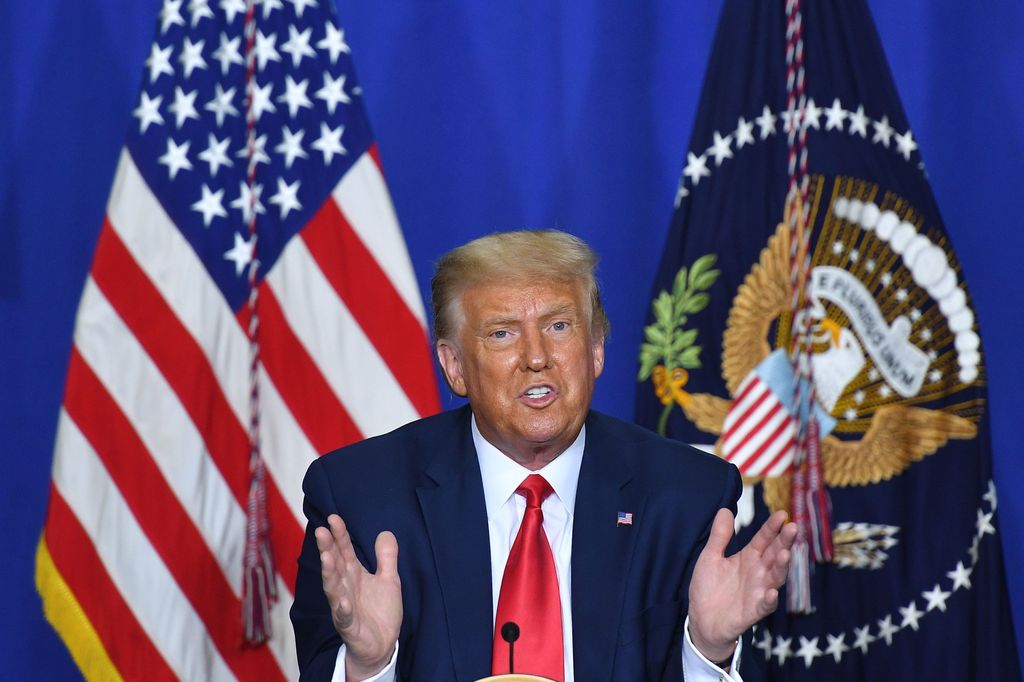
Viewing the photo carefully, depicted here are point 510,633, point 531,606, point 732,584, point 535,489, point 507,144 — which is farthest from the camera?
point 507,144

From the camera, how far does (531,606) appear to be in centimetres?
200

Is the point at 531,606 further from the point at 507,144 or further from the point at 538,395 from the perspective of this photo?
the point at 507,144

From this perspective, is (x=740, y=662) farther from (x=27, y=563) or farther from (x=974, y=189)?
(x=27, y=563)

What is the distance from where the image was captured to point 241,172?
3.25m

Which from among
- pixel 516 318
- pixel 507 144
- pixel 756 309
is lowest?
pixel 516 318

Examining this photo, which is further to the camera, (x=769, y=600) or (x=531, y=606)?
(x=531, y=606)

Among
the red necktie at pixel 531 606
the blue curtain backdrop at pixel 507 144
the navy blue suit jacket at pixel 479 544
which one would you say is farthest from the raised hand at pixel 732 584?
the blue curtain backdrop at pixel 507 144

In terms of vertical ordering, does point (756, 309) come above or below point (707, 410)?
above

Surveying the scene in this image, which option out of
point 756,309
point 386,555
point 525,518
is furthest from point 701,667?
point 756,309

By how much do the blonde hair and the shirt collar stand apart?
0.21 meters

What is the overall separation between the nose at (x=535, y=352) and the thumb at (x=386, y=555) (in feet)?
1.21

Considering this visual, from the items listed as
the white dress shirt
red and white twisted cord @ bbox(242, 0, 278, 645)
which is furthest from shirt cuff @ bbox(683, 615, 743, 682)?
red and white twisted cord @ bbox(242, 0, 278, 645)

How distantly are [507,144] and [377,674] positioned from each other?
2.05m

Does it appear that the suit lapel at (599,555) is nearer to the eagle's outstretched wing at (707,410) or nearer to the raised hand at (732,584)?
the raised hand at (732,584)
